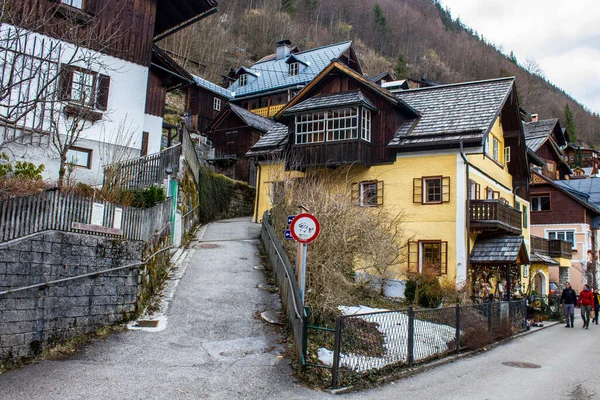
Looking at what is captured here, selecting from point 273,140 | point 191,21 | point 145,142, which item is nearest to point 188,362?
point 145,142

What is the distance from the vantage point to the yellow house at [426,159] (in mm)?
21844

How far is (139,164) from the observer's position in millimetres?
16156

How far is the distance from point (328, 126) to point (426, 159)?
471 cm

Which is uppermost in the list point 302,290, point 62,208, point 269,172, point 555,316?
point 269,172

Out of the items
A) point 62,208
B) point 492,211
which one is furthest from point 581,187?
point 62,208

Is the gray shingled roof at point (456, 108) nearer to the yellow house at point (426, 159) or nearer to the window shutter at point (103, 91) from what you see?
the yellow house at point (426, 159)

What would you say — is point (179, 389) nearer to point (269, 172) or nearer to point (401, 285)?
point (401, 285)

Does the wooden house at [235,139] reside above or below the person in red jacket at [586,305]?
above

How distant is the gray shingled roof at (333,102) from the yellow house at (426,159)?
61 millimetres

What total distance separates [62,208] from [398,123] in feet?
56.8

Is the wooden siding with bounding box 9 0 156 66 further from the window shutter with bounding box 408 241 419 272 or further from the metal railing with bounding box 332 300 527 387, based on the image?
the metal railing with bounding box 332 300 527 387

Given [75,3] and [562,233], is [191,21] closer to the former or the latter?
[75,3]

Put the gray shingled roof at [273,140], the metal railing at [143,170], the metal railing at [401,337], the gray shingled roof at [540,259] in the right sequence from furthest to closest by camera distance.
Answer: the gray shingled roof at [540,259] < the gray shingled roof at [273,140] < the metal railing at [143,170] < the metal railing at [401,337]

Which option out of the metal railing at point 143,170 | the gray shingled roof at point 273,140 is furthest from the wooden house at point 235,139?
the metal railing at point 143,170
